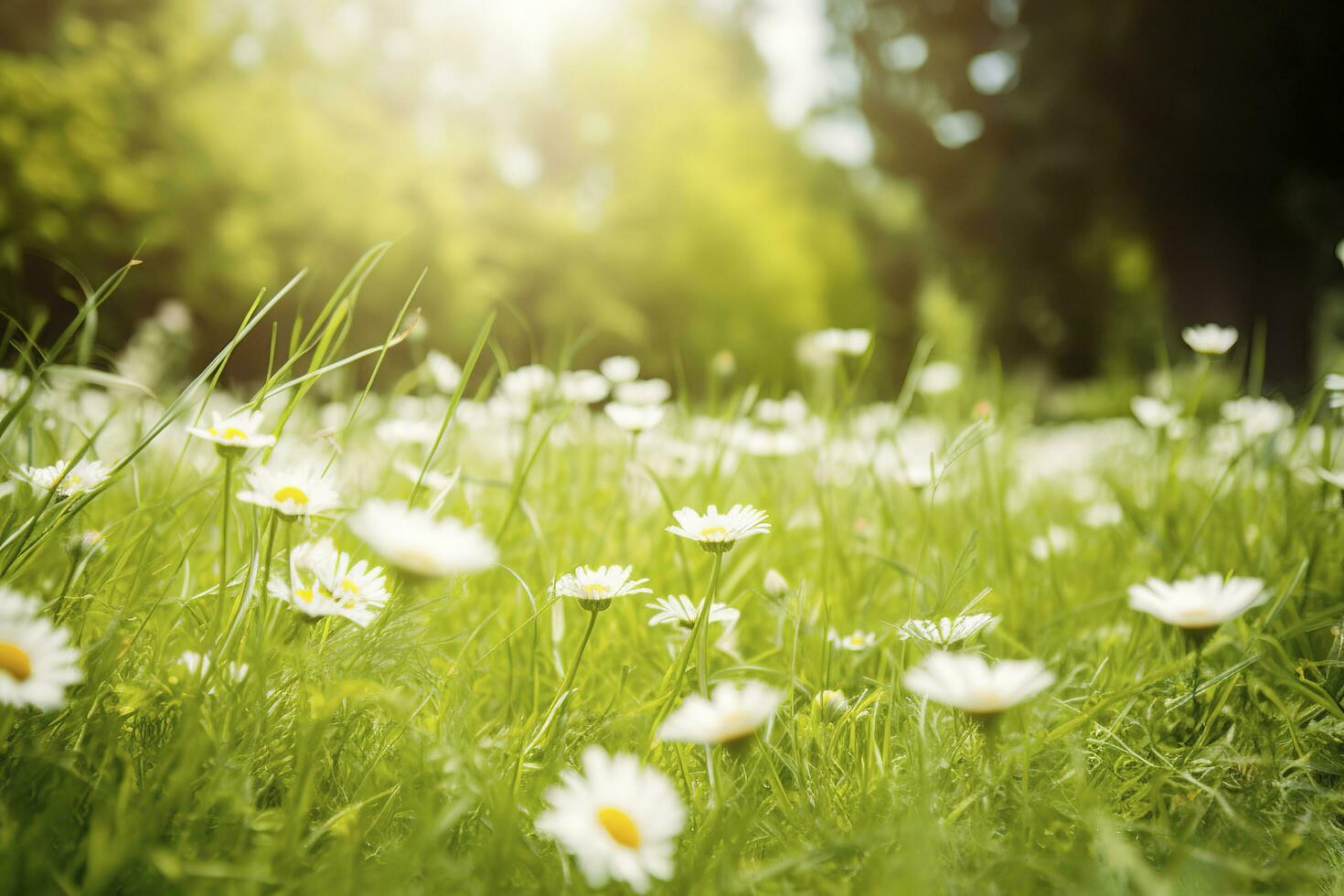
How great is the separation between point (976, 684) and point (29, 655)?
656mm

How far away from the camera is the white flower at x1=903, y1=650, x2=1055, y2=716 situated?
560 mm

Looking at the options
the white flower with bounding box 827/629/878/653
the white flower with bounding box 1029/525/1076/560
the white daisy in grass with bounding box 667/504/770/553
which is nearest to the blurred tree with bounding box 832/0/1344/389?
the white flower with bounding box 1029/525/1076/560

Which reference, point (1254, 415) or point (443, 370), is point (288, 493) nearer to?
point (443, 370)

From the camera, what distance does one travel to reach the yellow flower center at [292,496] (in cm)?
71

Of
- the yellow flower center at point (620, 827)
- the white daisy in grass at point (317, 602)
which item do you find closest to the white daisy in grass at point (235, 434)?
the white daisy in grass at point (317, 602)

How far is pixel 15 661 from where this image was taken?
1.79ft

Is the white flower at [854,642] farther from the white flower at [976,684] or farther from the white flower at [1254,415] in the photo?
the white flower at [1254,415]

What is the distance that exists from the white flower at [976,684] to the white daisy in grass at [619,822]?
19 centimetres

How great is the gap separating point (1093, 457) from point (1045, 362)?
11072mm

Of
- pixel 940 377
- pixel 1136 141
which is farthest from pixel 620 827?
pixel 1136 141

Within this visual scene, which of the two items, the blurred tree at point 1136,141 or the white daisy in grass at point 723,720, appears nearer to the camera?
the white daisy in grass at point 723,720

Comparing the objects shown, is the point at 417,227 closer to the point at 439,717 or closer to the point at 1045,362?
the point at 439,717

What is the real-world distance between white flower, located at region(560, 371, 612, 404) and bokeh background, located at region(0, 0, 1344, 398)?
0.07 metres

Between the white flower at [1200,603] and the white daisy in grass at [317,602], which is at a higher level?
the white flower at [1200,603]
